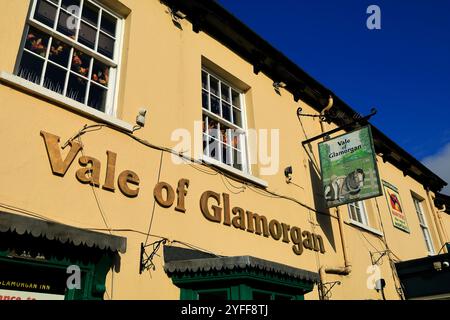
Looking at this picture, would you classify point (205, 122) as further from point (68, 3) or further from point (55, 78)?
point (68, 3)

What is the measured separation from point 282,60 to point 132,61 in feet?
14.4

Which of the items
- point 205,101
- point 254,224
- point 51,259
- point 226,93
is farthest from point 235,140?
point 51,259

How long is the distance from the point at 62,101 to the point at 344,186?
5.48 m

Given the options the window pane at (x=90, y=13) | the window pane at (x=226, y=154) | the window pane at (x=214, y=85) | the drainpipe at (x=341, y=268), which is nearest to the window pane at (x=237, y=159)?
the window pane at (x=226, y=154)

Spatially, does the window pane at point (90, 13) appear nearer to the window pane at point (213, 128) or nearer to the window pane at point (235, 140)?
the window pane at point (213, 128)

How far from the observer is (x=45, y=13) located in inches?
205

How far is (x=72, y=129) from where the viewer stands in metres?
4.65

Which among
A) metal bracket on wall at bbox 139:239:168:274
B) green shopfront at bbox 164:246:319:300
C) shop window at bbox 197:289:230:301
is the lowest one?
shop window at bbox 197:289:230:301

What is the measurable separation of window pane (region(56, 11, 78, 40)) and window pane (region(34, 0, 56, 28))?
10 centimetres

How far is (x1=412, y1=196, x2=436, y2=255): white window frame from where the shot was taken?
13.7 metres

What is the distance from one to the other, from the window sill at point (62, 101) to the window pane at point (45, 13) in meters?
1.22

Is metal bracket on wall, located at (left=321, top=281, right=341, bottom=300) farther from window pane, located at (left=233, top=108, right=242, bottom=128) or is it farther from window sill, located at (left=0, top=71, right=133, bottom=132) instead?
window sill, located at (left=0, top=71, right=133, bottom=132)

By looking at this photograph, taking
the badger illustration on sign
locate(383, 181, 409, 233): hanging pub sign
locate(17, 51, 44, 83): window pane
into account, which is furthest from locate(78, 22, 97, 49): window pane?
locate(383, 181, 409, 233): hanging pub sign

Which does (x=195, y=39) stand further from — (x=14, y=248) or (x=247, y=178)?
(x=14, y=248)
